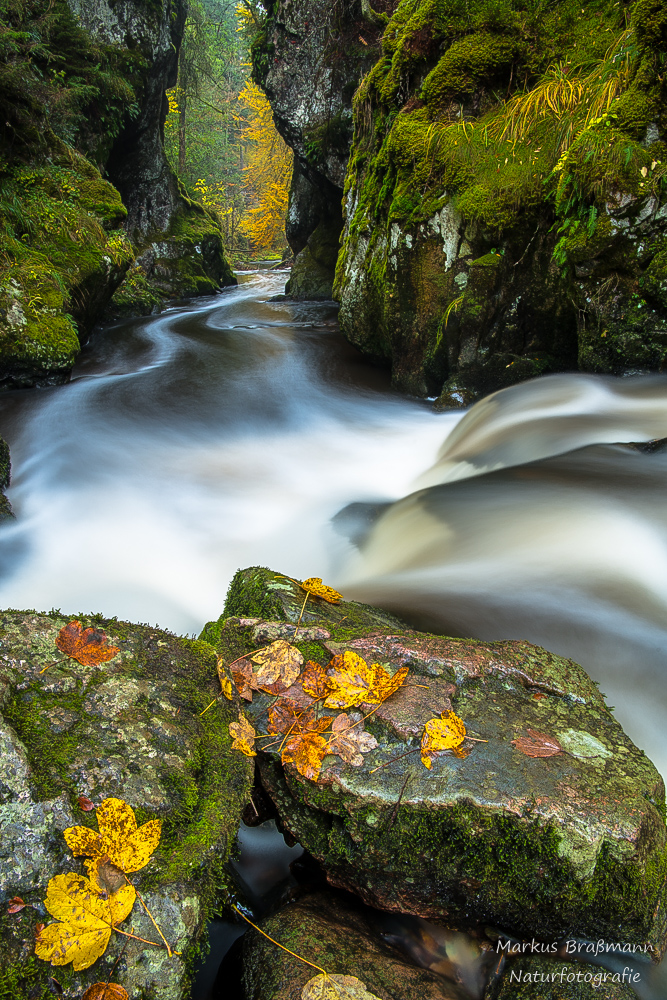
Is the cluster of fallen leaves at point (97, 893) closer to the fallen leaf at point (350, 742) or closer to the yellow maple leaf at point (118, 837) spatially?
the yellow maple leaf at point (118, 837)

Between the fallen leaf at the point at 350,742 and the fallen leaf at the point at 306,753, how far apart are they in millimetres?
33

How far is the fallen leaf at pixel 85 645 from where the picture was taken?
156 cm

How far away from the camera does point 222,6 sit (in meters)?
44.8

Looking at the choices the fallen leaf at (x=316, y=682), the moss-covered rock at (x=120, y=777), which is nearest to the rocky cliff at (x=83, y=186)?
the moss-covered rock at (x=120, y=777)

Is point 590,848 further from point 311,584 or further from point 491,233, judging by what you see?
point 491,233

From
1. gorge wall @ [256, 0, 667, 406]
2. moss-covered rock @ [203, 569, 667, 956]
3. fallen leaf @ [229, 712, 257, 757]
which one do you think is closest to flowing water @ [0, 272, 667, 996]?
gorge wall @ [256, 0, 667, 406]

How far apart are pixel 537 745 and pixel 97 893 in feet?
3.86

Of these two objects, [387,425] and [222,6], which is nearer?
[387,425]

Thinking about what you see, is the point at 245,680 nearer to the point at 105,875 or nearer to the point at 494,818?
the point at 105,875

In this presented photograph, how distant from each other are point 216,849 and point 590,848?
36.2 inches

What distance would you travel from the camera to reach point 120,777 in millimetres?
1314

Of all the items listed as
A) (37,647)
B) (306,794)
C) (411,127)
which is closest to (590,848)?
(306,794)

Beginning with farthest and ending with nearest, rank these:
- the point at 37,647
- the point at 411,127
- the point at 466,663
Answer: the point at 411,127 → the point at 466,663 → the point at 37,647

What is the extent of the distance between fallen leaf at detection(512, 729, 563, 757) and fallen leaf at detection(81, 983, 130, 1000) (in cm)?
110
